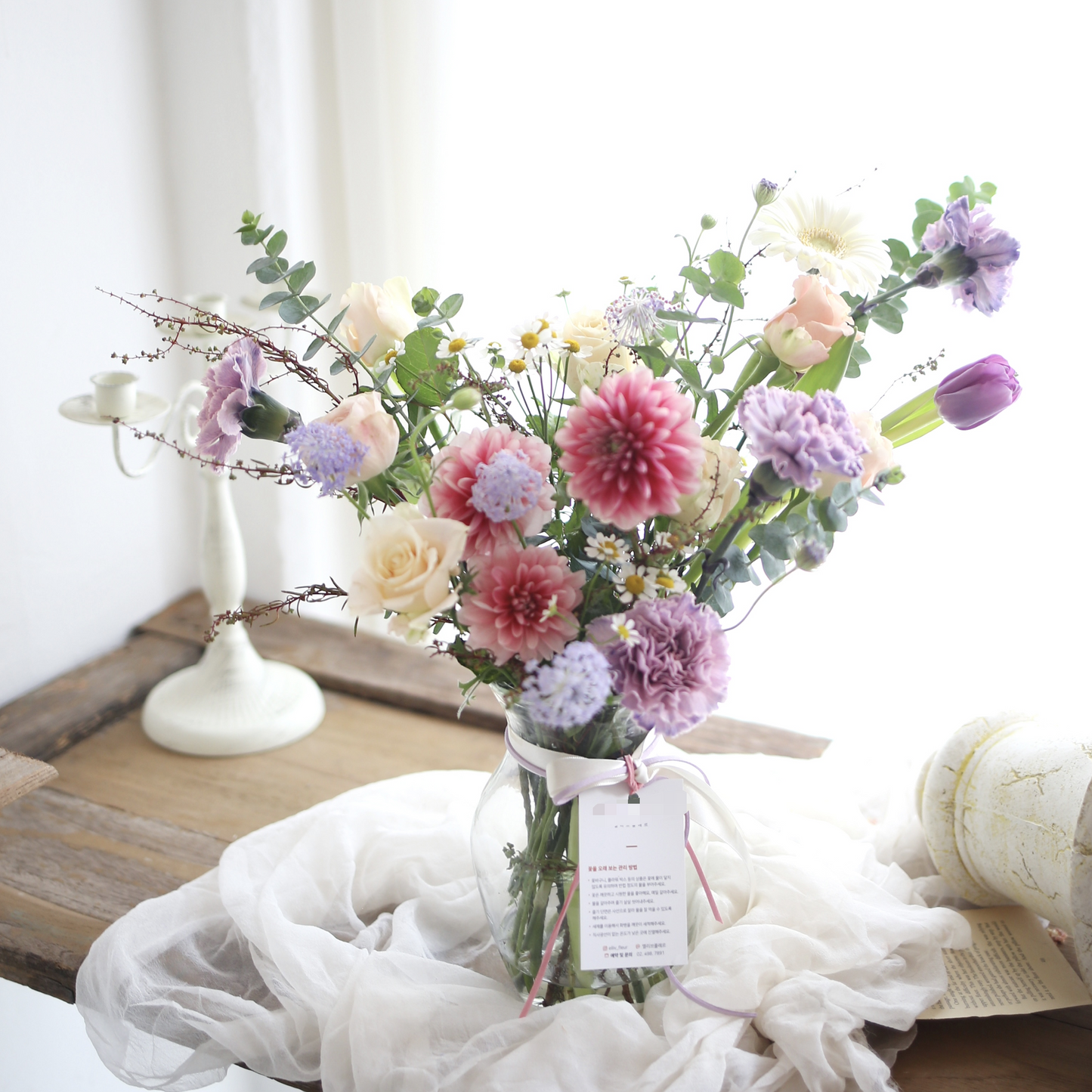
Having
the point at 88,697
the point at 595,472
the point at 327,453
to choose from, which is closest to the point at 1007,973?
the point at 595,472

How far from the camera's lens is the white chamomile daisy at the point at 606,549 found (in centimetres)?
63

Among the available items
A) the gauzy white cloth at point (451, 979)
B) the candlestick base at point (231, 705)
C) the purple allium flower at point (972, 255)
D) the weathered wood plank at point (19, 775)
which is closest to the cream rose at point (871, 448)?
the purple allium flower at point (972, 255)

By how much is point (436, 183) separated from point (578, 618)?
0.91 meters

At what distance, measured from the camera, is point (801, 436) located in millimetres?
562

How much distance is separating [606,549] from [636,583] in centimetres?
3

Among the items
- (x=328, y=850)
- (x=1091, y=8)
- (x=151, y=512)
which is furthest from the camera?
(x=151, y=512)

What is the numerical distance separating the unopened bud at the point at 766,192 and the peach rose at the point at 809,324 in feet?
0.22

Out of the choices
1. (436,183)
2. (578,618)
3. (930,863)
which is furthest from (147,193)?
(930,863)

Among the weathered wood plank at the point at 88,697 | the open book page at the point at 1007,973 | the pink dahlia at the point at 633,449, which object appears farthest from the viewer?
the weathered wood plank at the point at 88,697

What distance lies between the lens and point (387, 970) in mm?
797

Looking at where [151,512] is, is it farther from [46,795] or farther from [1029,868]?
[1029,868]

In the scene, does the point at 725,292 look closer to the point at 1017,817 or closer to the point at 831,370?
the point at 831,370

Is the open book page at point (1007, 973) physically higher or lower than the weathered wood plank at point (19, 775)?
lower

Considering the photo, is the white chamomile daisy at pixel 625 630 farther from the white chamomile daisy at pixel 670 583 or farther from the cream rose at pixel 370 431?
the cream rose at pixel 370 431
